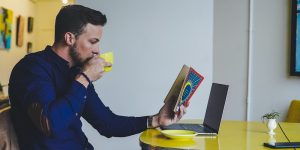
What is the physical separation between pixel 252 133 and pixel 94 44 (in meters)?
0.91

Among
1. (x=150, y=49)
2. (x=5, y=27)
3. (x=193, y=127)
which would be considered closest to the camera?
(x=193, y=127)

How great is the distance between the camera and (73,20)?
1.69m

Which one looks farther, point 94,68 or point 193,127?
A: point 193,127

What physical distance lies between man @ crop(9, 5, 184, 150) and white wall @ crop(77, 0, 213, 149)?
1.34 meters

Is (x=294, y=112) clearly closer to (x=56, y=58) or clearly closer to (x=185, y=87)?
(x=185, y=87)

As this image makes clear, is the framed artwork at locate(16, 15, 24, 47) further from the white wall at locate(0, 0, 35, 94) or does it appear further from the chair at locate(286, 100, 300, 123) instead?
the chair at locate(286, 100, 300, 123)

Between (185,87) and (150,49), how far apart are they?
149 cm

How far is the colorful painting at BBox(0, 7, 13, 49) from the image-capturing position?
5.09 metres

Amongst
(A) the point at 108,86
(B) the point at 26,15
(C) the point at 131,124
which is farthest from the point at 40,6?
(C) the point at 131,124

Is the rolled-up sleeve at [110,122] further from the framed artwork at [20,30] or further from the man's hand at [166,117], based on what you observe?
the framed artwork at [20,30]

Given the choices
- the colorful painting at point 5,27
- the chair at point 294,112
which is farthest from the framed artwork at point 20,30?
the chair at point 294,112

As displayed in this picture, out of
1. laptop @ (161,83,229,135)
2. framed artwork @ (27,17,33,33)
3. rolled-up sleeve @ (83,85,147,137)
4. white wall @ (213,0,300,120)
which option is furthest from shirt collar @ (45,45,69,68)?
framed artwork @ (27,17,33,33)

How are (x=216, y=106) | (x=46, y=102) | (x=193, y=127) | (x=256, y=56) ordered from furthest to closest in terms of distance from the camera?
1. (x=256, y=56)
2. (x=193, y=127)
3. (x=216, y=106)
4. (x=46, y=102)

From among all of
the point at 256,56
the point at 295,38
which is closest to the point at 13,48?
the point at 256,56
